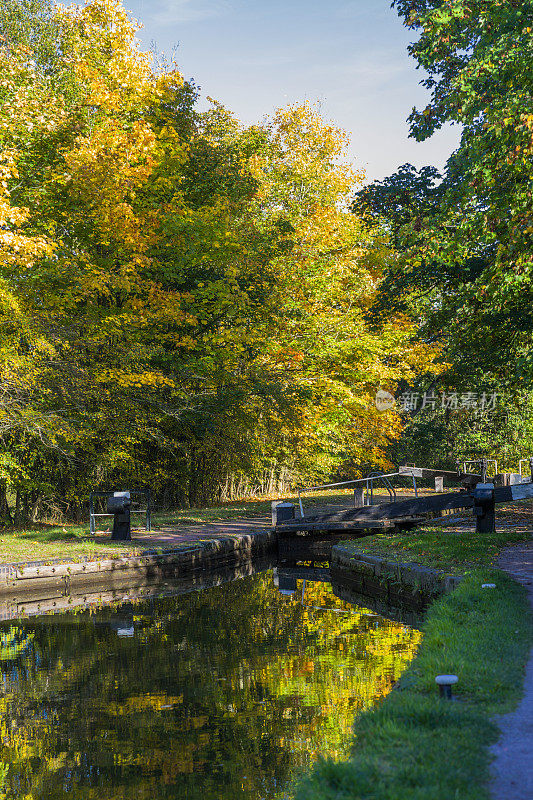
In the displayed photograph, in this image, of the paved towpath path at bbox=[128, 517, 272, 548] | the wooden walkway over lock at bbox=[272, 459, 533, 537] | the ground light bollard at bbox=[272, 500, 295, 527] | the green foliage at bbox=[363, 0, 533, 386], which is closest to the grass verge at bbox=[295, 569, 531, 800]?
the green foliage at bbox=[363, 0, 533, 386]

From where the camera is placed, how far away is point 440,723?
15.5 ft

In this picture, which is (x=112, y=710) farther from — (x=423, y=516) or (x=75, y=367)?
(x=423, y=516)

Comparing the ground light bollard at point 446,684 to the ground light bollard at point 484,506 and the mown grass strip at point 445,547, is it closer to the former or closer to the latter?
the mown grass strip at point 445,547

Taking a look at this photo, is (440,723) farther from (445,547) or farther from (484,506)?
(484,506)

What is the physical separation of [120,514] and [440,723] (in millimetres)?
12056

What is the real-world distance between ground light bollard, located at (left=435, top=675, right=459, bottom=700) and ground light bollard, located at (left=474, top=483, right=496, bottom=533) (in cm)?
996

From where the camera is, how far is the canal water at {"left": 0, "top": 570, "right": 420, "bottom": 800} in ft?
19.3

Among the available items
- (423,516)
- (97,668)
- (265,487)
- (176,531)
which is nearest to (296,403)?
(423,516)

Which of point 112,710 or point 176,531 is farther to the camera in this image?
point 176,531

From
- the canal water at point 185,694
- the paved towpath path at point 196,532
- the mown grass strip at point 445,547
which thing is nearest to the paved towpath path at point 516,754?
the canal water at point 185,694

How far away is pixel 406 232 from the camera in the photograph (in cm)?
1473

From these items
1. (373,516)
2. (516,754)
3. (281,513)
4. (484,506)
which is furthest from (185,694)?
(281,513)

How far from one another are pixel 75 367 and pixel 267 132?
18.0 meters

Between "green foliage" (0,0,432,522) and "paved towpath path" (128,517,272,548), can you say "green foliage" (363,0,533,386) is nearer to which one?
"green foliage" (0,0,432,522)
